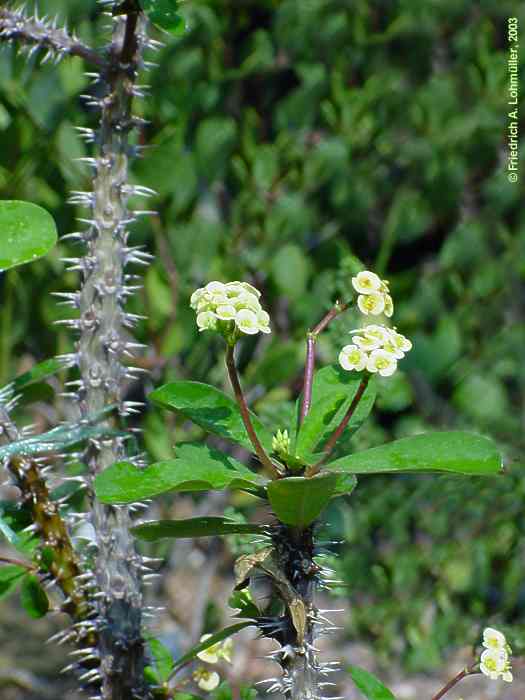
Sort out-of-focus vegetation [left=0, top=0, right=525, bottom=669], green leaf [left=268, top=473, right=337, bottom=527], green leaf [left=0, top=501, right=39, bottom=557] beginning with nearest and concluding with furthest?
green leaf [left=268, top=473, right=337, bottom=527] → green leaf [left=0, top=501, right=39, bottom=557] → out-of-focus vegetation [left=0, top=0, right=525, bottom=669]

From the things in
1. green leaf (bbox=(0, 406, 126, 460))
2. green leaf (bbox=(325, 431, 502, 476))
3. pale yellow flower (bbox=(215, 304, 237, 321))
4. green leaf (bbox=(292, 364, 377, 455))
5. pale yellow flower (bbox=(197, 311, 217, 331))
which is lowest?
green leaf (bbox=(0, 406, 126, 460))

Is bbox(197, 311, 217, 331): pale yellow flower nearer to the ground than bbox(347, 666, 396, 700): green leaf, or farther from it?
farther from it

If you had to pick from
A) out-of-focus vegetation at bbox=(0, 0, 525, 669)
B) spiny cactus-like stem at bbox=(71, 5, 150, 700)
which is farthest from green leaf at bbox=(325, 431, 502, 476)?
out-of-focus vegetation at bbox=(0, 0, 525, 669)

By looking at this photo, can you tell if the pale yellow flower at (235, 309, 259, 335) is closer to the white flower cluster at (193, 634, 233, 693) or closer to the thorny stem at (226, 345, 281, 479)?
the thorny stem at (226, 345, 281, 479)

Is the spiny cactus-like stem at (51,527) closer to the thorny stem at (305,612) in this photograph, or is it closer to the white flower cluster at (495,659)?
the thorny stem at (305,612)

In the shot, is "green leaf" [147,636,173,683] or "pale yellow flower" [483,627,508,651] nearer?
"pale yellow flower" [483,627,508,651]

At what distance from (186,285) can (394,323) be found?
0.47 m

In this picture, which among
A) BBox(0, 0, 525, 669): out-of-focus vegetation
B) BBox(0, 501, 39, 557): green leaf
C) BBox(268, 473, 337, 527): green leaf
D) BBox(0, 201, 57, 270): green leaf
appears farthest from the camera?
BBox(0, 0, 525, 669): out-of-focus vegetation

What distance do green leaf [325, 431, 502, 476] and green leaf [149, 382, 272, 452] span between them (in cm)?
8

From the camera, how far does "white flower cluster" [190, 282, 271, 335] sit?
57 cm

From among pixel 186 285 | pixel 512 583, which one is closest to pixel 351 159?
pixel 186 285

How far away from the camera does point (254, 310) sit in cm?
59

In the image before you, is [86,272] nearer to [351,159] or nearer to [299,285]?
[299,285]

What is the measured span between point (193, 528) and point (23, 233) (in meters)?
0.25
